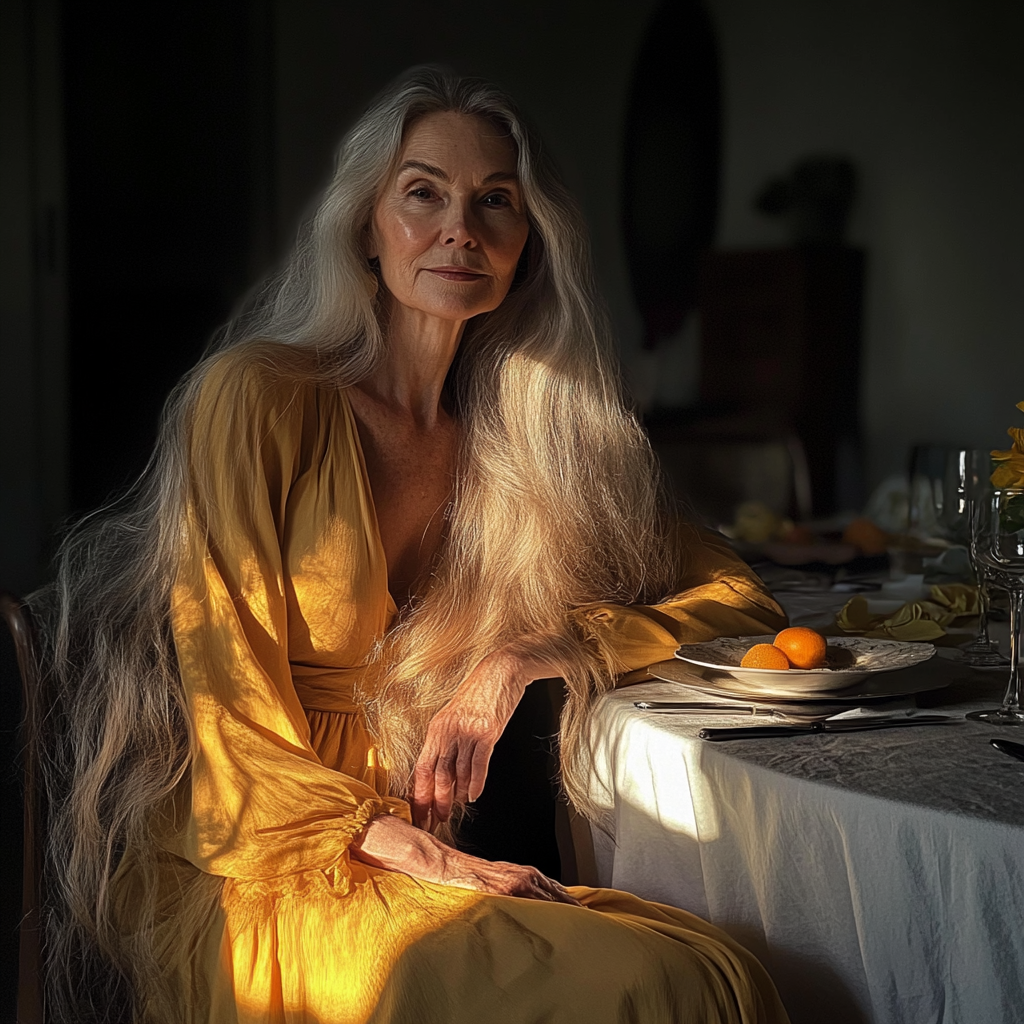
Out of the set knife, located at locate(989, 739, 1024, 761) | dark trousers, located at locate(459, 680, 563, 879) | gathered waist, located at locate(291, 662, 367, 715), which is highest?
knife, located at locate(989, 739, 1024, 761)

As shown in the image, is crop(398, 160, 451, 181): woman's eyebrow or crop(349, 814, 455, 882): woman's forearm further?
crop(398, 160, 451, 181): woman's eyebrow

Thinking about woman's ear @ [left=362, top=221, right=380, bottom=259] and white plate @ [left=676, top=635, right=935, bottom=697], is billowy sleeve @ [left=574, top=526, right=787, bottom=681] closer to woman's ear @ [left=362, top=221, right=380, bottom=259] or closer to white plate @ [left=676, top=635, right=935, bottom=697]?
white plate @ [left=676, top=635, right=935, bottom=697]

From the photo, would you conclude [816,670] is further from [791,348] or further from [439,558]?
[791,348]

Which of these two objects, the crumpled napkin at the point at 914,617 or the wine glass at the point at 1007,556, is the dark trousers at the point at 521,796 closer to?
the crumpled napkin at the point at 914,617

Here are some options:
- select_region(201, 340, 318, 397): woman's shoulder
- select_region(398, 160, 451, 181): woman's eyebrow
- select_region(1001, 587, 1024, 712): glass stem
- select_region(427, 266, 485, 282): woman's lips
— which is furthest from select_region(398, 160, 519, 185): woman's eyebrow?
select_region(1001, 587, 1024, 712): glass stem

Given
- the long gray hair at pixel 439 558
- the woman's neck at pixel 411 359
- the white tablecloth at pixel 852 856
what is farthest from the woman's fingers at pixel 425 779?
the woman's neck at pixel 411 359

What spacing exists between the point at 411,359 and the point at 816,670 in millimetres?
683

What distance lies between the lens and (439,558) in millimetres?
1598

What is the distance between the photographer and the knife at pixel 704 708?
1.17m

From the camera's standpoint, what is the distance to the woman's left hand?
4.23ft

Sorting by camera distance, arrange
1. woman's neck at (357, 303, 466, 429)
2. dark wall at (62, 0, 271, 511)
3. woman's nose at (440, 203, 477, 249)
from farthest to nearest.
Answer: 1. dark wall at (62, 0, 271, 511)
2. woman's neck at (357, 303, 466, 429)
3. woman's nose at (440, 203, 477, 249)

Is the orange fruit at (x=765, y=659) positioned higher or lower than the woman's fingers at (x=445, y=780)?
higher

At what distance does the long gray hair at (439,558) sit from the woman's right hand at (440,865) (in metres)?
0.18

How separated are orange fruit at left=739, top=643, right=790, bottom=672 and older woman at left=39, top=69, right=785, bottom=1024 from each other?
18cm
